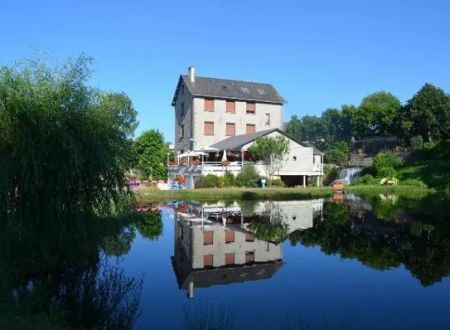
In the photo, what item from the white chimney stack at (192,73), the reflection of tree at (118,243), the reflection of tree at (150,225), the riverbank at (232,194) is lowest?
the reflection of tree at (118,243)

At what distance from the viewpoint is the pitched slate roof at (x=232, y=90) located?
4425 cm

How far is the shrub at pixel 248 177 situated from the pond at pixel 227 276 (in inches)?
689

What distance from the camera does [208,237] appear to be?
53.3 ft

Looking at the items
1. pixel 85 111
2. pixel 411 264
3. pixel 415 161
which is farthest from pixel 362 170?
pixel 85 111

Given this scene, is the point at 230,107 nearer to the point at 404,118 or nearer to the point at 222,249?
the point at 404,118

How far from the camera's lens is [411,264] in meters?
12.2

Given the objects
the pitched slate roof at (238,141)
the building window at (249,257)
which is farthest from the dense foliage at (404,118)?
the building window at (249,257)

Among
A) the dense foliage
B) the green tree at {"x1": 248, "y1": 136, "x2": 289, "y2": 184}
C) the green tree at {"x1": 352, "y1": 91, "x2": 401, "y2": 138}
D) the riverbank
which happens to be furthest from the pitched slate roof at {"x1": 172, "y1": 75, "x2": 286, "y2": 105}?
the green tree at {"x1": 352, "y1": 91, "x2": 401, "y2": 138}

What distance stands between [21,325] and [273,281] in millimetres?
6010

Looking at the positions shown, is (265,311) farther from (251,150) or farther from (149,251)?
(251,150)

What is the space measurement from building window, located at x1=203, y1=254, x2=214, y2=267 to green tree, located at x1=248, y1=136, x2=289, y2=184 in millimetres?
24276

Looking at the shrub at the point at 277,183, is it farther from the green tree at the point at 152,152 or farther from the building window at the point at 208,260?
the building window at the point at 208,260

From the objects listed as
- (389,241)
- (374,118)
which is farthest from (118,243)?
(374,118)

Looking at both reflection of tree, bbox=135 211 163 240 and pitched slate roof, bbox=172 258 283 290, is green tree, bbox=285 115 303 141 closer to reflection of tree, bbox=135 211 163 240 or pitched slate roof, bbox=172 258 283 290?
reflection of tree, bbox=135 211 163 240
